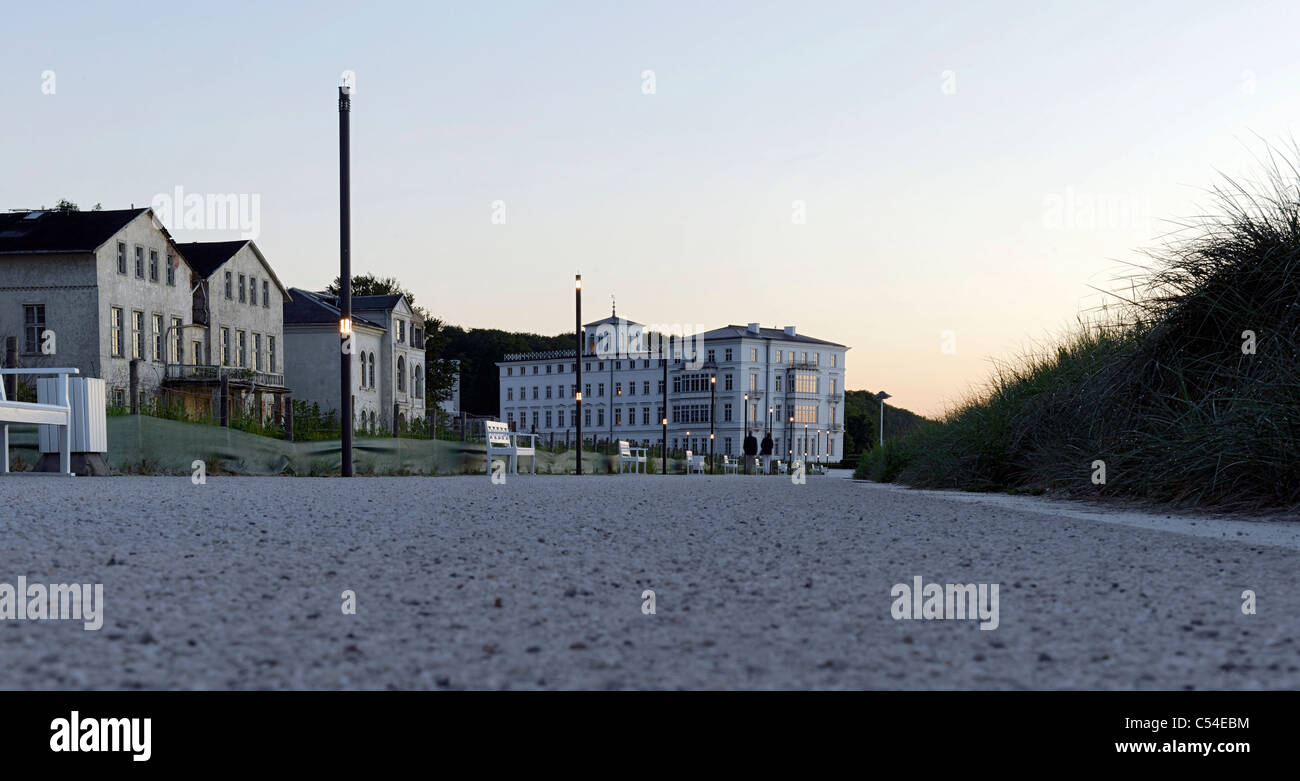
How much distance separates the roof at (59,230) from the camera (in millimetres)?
42531

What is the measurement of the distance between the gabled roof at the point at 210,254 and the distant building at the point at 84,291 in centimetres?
445

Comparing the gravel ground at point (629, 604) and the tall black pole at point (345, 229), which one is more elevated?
the tall black pole at point (345, 229)

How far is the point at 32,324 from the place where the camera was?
4350 cm

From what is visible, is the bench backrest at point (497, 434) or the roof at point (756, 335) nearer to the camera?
the bench backrest at point (497, 434)

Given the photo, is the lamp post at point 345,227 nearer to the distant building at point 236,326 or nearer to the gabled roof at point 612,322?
the distant building at point 236,326

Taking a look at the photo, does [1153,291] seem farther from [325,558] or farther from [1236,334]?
[325,558]

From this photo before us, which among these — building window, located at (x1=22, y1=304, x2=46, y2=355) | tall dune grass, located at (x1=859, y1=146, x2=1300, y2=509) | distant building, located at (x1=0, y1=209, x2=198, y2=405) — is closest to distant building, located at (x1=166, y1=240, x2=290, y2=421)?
distant building, located at (x1=0, y1=209, x2=198, y2=405)

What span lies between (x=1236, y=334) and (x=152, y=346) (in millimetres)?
44082

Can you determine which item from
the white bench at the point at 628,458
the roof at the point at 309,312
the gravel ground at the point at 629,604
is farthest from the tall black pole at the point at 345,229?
the roof at the point at 309,312

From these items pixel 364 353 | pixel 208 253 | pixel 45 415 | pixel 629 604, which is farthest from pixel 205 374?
pixel 629 604

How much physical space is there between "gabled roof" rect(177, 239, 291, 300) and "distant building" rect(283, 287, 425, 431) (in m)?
6.44

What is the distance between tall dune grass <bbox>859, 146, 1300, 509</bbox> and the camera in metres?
7.94

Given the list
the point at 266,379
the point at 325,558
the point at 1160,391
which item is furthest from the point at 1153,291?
the point at 266,379

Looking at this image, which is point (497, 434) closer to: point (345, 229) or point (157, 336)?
point (345, 229)
